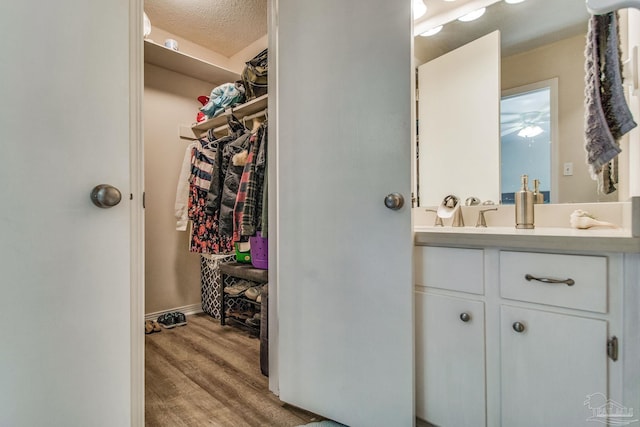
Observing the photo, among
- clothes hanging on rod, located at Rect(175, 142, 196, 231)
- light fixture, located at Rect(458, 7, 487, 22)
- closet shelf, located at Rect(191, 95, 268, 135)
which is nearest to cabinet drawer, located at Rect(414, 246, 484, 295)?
light fixture, located at Rect(458, 7, 487, 22)

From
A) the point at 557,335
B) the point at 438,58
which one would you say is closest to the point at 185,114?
the point at 438,58

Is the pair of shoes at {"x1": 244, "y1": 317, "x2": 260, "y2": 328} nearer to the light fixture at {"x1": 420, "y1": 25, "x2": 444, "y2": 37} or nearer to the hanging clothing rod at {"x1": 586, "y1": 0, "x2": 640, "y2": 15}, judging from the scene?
the light fixture at {"x1": 420, "y1": 25, "x2": 444, "y2": 37}

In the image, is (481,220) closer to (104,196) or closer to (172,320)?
(104,196)

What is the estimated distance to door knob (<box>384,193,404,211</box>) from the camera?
1.07 metres

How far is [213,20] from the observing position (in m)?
2.50

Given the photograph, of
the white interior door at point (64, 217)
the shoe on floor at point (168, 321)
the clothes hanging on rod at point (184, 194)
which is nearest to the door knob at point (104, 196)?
the white interior door at point (64, 217)

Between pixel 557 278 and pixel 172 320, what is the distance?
258 cm

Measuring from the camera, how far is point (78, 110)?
72cm

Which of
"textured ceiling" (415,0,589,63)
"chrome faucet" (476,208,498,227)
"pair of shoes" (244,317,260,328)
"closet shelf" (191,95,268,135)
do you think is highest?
"textured ceiling" (415,0,589,63)

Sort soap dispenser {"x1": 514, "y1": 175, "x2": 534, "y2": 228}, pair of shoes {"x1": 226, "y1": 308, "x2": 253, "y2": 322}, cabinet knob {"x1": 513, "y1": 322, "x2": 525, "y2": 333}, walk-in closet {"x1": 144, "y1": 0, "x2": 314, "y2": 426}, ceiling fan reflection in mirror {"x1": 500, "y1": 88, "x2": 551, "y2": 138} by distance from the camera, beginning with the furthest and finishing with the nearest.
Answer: pair of shoes {"x1": 226, "y1": 308, "x2": 253, "y2": 322}
walk-in closet {"x1": 144, "y1": 0, "x2": 314, "y2": 426}
ceiling fan reflection in mirror {"x1": 500, "y1": 88, "x2": 551, "y2": 138}
soap dispenser {"x1": 514, "y1": 175, "x2": 534, "y2": 228}
cabinet knob {"x1": 513, "y1": 322, "x2": 525, "y2": 333}

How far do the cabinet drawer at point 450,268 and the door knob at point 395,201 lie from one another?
0.20 meters

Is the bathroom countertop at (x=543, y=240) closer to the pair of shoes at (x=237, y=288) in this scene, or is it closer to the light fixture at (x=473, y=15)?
the light fixture at (x=473, y=15)

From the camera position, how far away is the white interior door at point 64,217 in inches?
25.5

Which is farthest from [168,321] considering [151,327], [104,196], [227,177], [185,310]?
[104,196]
